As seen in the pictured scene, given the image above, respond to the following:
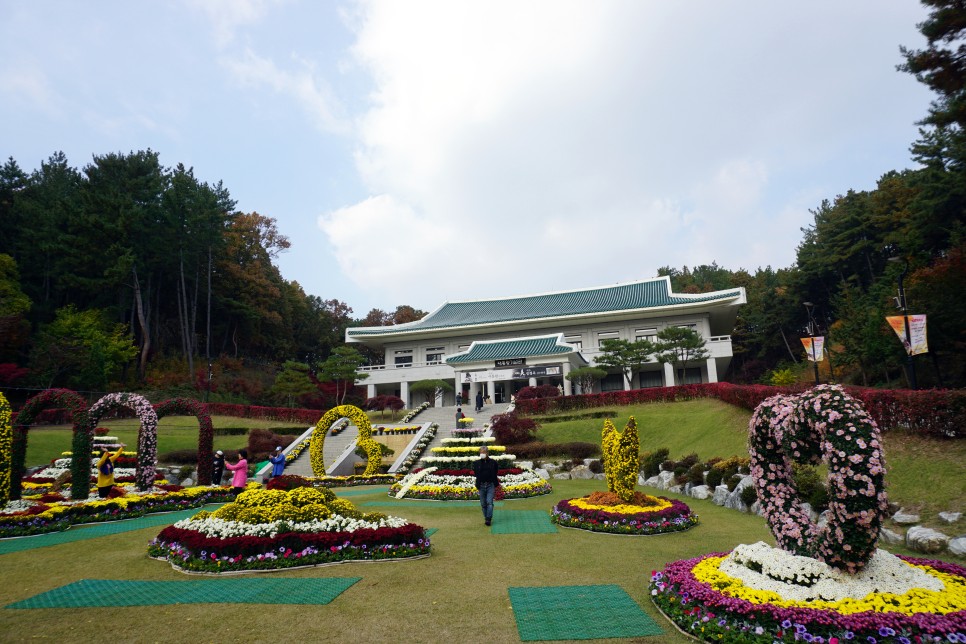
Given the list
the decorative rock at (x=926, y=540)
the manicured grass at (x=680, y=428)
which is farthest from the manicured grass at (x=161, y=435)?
the decorative rock at (x=926, y=540)

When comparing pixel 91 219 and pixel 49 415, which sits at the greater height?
pixel 91 219

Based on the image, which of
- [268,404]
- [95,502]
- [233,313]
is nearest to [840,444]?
[95,502]

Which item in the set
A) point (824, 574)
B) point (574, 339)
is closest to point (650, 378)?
point (574, 339)

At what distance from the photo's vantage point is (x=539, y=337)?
1513 inches

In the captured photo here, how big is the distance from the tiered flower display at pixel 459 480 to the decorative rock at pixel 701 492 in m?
4.13

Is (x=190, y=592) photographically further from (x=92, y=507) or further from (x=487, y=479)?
(x=92, y=507)

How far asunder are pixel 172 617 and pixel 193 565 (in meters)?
1.81

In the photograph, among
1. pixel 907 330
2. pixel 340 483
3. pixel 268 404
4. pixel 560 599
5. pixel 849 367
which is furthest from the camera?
pixel 268 404

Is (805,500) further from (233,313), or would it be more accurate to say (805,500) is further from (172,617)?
(233,313)

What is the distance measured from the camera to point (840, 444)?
5121 mm

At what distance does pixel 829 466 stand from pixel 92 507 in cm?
1392

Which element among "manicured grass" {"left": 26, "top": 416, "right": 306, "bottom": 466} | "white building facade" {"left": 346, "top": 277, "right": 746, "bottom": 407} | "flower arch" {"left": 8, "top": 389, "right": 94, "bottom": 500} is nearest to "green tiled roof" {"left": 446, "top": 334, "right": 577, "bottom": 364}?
"white building facade" {"left": 346, "top": 277, "right": 746, "bottom": 407}

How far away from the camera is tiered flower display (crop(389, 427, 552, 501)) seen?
15016 millimetres

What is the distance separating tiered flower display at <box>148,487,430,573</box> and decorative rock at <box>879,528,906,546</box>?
7190mm
